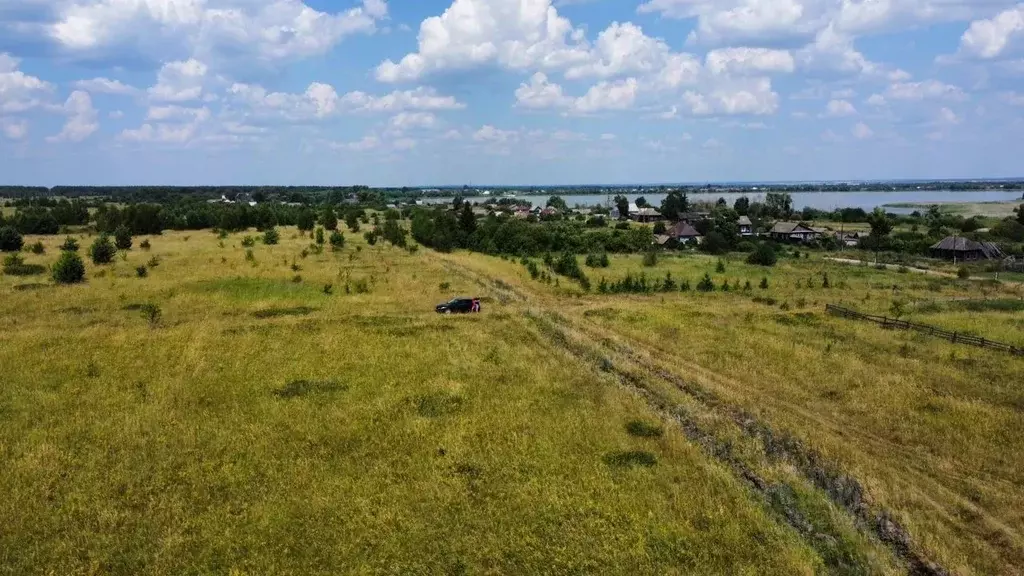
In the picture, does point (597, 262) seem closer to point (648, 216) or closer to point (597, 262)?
point (597, 262)

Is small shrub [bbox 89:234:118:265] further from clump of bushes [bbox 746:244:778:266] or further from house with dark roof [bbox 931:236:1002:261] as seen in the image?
house with dark roof [bbox 931:236:1002:261]

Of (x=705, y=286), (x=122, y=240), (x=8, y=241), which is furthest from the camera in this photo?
(x=122, y=240)

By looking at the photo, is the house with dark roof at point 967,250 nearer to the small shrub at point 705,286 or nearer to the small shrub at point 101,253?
the small shrub at point 705,286

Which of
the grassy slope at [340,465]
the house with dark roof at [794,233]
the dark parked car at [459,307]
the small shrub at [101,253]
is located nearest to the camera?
the grassy slope at [340,465]

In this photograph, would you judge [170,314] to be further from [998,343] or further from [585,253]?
[585,253]

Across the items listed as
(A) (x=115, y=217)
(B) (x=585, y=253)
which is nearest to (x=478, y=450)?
(B) (x=585, y=253)

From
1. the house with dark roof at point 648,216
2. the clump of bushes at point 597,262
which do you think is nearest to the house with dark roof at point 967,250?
the clump of bushes at point 597,262

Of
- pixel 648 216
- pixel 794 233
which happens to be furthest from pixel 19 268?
pixel 648 216
